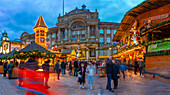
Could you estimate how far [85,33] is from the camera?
179 feet

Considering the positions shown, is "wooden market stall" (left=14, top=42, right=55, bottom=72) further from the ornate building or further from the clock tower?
the ornate building

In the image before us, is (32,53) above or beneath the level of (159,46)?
beneath

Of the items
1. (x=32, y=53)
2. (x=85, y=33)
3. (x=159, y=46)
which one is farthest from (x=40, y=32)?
(x=85, y=33)

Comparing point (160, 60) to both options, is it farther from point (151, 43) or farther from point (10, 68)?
point (10, 68)

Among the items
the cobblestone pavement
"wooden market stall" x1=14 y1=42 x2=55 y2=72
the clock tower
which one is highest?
the clock tower

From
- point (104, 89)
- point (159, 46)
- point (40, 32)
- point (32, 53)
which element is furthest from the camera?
point (40, 32)

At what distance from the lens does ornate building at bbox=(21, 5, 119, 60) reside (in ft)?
167

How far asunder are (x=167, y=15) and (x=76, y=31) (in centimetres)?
4473

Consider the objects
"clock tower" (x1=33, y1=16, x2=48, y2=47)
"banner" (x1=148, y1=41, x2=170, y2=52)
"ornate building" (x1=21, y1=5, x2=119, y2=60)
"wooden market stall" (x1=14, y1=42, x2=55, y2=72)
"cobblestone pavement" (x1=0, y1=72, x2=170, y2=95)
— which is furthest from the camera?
"ornate building" (x1=21, y1=5, x2=119, y2=60)

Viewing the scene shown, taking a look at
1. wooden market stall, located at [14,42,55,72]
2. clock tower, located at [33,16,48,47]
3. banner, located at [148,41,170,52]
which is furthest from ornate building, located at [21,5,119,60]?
banner, located at [148,41,170,52]

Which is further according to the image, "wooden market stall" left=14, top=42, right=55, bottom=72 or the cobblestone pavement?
"wooden market stall" left=14, top=42, right=55, bottom=72

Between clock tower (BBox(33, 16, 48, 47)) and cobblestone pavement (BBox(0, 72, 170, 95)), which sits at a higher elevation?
clock tower (BBox(33, 16, 48, 47))

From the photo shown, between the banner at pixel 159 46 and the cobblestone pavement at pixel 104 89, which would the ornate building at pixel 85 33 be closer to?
the banner at pixel 159 46

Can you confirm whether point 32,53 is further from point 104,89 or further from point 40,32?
point 104,89
